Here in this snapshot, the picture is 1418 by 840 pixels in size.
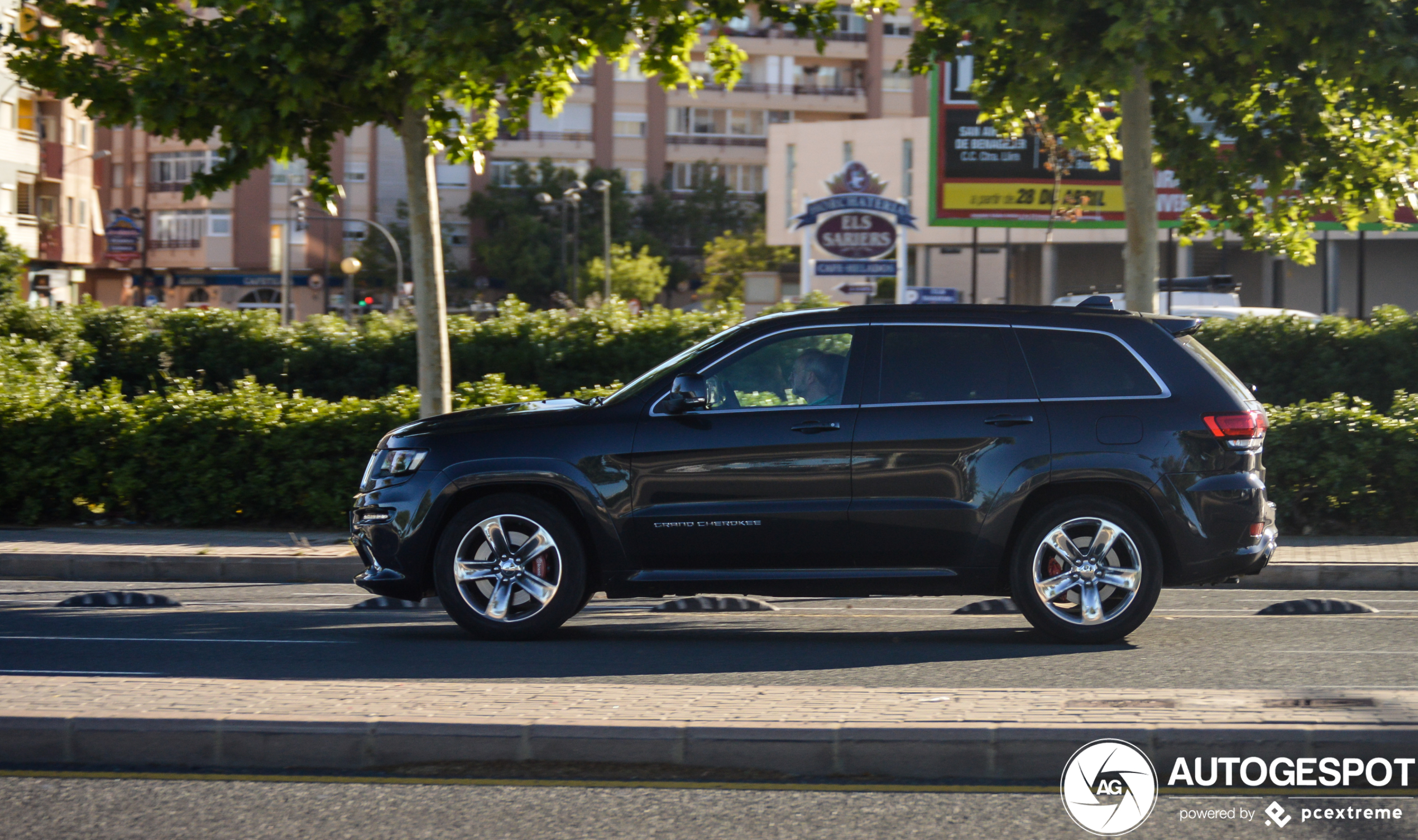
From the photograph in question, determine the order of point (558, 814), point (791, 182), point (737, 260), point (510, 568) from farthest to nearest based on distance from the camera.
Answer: point (737, 260) < point (791, 182) < point (510, 568) < point (558, 814)

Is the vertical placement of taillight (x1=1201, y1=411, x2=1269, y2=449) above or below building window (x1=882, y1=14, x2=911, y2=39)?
below

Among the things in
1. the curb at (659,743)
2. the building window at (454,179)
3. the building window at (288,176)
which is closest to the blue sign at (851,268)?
the curb at (659,743)

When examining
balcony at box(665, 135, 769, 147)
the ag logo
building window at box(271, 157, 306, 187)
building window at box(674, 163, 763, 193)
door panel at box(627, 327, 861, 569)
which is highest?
balcony at box(665, 135, 769, 147)

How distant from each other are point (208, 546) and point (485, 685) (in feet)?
20.9

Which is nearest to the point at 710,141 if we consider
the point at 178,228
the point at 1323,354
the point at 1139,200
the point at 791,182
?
the point at 791,182

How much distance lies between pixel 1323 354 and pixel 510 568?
11948 mm

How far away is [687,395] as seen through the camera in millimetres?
7562

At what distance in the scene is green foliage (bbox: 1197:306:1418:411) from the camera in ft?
52.9

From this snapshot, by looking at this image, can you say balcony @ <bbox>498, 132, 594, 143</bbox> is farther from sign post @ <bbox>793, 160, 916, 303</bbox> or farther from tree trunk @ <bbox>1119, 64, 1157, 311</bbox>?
tree trunk @ <bbox>1119, 64, 1157, 311</bbox>

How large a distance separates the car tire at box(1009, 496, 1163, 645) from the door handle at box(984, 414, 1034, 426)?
0.46 m

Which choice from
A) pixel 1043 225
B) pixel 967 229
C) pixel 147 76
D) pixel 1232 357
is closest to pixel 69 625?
pixel 147 76

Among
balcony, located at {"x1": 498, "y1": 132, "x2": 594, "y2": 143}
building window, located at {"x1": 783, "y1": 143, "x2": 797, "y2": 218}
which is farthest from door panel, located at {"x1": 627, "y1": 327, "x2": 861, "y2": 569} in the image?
balcony, located at {"x1": 498, "y1": 132, "x2": 594, "y2": 143}

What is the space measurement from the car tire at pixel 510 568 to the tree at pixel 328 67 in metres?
4.29

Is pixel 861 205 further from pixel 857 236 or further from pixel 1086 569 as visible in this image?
pixel 1086 569
